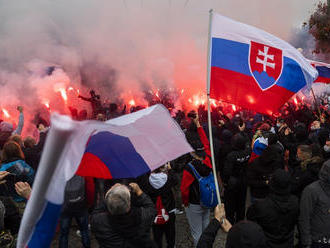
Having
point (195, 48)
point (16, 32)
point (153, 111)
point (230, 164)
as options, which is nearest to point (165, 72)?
point (195, 48)

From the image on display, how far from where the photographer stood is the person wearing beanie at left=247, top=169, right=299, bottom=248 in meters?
2.31

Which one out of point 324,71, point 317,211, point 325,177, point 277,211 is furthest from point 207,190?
point 324,71

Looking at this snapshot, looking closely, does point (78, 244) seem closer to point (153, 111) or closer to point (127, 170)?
point (127, 170)

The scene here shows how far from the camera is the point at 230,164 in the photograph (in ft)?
12.1

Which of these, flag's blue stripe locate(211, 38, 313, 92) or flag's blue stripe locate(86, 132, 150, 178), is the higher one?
flag's blue stripe locate(211, 38, 313, 92)

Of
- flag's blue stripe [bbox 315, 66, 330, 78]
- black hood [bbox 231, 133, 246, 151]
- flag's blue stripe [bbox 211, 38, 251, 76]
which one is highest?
flag's blue stripe [bbox 315, 66, 330, 78]

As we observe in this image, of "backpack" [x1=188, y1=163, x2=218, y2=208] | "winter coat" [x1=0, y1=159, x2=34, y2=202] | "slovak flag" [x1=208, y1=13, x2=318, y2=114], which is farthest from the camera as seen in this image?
"backpack" [x1=188, y1=163, x2=218, y2=208]

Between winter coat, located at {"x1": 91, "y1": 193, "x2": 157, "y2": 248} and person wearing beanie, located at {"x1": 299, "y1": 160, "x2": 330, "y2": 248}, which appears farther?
person wearing beanie, located at {"x1": 299, "y1": 160, "x2": 330, "y2": 248}

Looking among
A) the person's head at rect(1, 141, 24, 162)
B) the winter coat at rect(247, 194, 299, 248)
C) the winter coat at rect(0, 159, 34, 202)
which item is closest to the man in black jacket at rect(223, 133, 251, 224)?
the winter coat at rect(247, 194, 299, 248)

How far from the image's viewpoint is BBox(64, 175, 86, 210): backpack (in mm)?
2948

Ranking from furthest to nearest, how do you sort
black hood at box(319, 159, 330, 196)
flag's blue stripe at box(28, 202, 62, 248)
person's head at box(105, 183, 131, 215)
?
1. black hood at box(319, 159, 330, 196)
2. person's head at box(105, 183, 131, 215)
3. flag's blue stripe at box(28, 202, 62, 248)

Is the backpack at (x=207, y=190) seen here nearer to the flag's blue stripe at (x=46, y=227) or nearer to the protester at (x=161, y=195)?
the protester at (x=161, y=195)

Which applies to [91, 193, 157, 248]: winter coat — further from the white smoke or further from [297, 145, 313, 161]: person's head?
the white smoke

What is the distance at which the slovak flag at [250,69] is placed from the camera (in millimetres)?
2975
